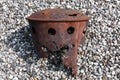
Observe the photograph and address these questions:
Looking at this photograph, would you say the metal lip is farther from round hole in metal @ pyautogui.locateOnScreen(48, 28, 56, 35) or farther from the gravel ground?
the gravel ground

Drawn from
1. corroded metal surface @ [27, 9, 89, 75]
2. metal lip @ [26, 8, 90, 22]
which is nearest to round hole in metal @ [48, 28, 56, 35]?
corroded metal surface @ [27, 9, 89, 75]

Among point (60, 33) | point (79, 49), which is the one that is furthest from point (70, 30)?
point (79, 49)

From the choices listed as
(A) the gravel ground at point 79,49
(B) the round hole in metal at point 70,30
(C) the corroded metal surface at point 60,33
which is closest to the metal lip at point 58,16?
(C) the corroded metal surface at point 60,33

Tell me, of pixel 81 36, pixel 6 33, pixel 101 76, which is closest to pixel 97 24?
pixel 81 36

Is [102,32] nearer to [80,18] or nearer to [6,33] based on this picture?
[80,18]

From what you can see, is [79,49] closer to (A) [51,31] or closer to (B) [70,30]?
(B) [70,30]
